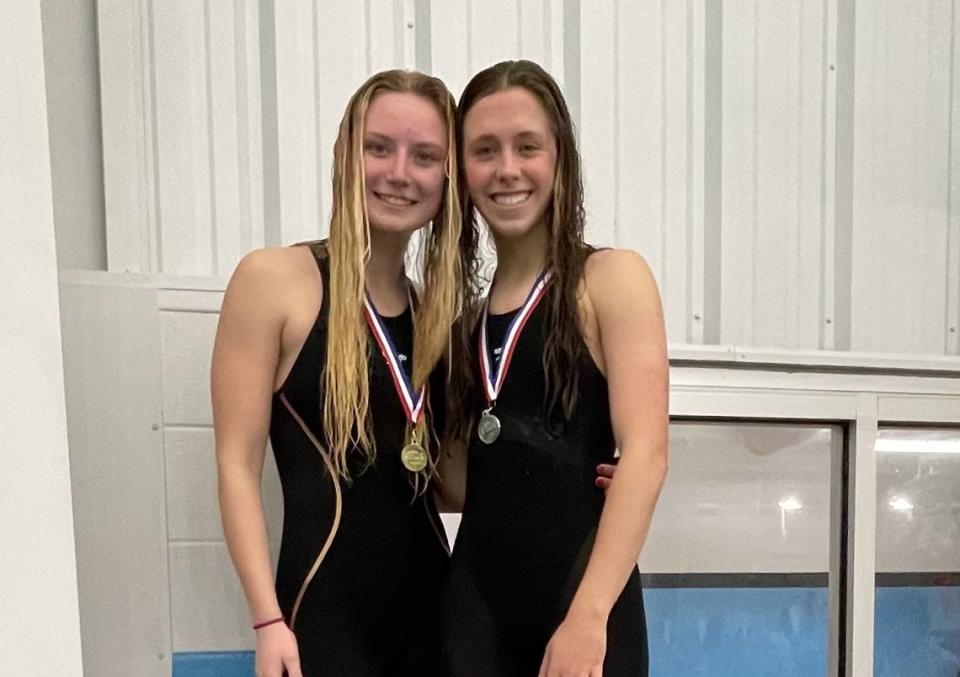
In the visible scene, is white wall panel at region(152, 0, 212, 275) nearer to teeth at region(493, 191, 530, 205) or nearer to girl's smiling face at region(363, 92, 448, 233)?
girl's smiling face at region(363, 92, 448, 233)

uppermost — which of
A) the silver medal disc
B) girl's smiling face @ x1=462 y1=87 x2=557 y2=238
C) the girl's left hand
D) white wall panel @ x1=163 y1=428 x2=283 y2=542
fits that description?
girl's smiling face @ x1=462 y1=87 x2=557 y2=238

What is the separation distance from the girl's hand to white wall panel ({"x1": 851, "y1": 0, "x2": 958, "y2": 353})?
5.23ft

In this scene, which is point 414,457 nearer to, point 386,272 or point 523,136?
point 386,272

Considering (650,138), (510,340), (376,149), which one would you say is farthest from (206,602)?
(650,138)

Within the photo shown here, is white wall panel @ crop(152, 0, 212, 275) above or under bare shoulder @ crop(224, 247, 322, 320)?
above

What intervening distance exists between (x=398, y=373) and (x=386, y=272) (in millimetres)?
194

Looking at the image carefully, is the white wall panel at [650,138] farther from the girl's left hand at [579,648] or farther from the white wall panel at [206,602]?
the white wall panel at [206,602]

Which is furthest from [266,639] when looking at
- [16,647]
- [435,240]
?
Result: [435,240]

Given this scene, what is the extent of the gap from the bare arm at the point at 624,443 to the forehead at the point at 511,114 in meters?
0.26

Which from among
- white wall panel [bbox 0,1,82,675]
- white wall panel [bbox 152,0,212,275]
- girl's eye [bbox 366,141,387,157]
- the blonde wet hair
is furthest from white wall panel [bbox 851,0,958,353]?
white wall panel [bbox 0,1,82,675]

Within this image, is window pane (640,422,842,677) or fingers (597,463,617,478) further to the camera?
window pane (640,422,842,677)

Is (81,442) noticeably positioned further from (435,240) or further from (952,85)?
(952,85)

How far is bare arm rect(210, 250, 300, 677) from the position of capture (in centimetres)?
127

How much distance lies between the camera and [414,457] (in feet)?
4.39
